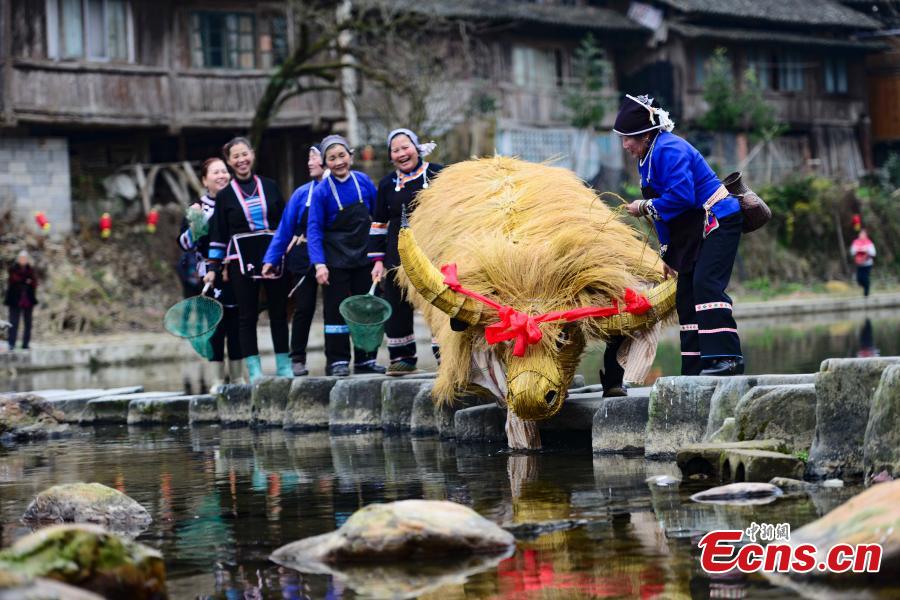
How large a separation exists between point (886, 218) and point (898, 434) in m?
35.1

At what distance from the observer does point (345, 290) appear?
12.7m

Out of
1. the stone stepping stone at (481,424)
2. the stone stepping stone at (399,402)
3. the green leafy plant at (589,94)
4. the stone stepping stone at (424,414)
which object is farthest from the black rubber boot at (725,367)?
the green leafy plant at (589,94)

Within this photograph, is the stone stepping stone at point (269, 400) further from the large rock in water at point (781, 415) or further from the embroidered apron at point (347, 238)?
the large rock in water at point (781, 415)

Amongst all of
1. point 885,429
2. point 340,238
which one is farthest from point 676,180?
point 340,238

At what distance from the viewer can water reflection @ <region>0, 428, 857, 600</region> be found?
5508 millimetres

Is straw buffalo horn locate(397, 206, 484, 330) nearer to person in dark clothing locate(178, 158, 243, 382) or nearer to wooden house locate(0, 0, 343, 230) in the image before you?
person in dark clothing locate(178, 158, 243, 382)

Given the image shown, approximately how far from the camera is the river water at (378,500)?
18.0 feet

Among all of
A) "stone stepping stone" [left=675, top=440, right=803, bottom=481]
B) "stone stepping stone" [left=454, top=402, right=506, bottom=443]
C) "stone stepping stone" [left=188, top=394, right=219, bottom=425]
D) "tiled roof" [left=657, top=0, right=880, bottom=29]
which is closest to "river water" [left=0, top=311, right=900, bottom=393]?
"stone stepping stone" [left=188, top=394, right=219, bottom=425]

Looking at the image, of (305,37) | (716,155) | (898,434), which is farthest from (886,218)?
(898,434)

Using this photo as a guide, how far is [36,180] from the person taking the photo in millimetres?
31562

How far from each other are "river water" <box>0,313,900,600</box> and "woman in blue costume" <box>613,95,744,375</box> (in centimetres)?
96

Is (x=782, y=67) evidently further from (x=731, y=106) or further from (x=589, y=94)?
(x=589, y=94)

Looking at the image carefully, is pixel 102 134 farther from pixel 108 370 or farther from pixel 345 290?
pixel 345 290

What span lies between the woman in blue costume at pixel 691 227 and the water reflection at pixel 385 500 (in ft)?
3.27
